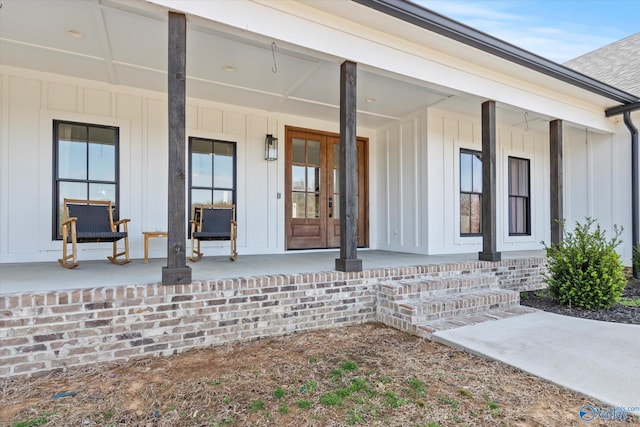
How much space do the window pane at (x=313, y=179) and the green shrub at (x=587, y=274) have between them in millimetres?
3879

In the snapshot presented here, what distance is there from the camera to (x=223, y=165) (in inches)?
234

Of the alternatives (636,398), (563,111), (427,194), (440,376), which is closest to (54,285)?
(440,376)

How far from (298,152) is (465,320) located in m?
4.15

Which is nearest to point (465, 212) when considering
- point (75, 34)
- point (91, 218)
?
point (91, 218)

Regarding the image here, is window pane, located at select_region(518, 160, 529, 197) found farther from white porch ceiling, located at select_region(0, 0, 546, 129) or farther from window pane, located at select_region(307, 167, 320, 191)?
window pane, located at select_region(307, 167, 320, 191)

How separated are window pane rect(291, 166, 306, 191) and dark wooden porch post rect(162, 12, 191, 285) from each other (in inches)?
138

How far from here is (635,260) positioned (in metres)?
5.95

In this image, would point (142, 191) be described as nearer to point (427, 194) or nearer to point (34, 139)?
point (34, 139)

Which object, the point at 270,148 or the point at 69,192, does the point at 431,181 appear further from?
the point at 69,192

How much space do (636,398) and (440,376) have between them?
106 centimetres

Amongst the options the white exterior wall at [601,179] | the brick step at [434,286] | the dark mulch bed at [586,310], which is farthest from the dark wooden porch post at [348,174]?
the white exterior wall at [601,179]

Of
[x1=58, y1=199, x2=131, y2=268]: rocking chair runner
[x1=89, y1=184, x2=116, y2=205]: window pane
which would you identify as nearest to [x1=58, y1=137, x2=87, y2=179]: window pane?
[x1=89, y1=184, x2=116, y2=205]: window pane

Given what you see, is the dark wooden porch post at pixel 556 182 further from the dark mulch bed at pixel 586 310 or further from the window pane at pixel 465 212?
the window pane at pixel 465 212

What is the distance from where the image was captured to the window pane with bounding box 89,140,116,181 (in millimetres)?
5070
